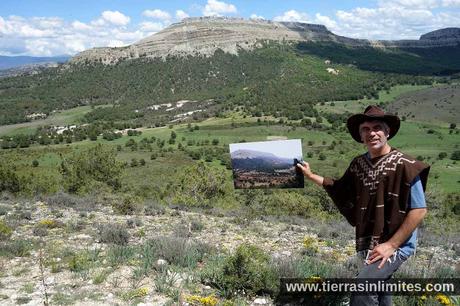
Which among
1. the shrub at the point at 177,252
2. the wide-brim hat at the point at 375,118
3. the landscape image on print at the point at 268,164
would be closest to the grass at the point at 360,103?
the shrub at the point at 177,252

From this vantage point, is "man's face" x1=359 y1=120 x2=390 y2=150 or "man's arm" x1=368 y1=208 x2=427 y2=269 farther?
"man's face" x1=359 y1=120 x2=390 y2=150

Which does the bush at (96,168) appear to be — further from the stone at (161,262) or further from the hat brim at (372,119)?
the hat brim at (372,119)

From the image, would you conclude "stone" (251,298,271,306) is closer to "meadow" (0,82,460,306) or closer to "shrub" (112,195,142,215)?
"meadow" (0,82,460,306)

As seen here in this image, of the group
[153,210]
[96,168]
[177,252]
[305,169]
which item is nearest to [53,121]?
[96,168]

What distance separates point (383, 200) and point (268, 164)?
210cm

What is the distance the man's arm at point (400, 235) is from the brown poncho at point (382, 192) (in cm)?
9

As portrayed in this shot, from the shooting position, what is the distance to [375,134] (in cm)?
482

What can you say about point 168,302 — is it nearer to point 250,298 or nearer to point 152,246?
point 250,298

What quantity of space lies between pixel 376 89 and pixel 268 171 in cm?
20183

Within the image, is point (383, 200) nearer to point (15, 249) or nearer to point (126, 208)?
point (15, 249)

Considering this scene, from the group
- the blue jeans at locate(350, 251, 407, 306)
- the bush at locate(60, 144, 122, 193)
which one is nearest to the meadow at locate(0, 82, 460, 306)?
the blue jeans at locate(350, 251, 407, 306)

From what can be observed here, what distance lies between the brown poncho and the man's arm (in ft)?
0.31

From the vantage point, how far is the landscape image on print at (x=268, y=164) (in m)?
6.16

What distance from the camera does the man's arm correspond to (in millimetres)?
4531
